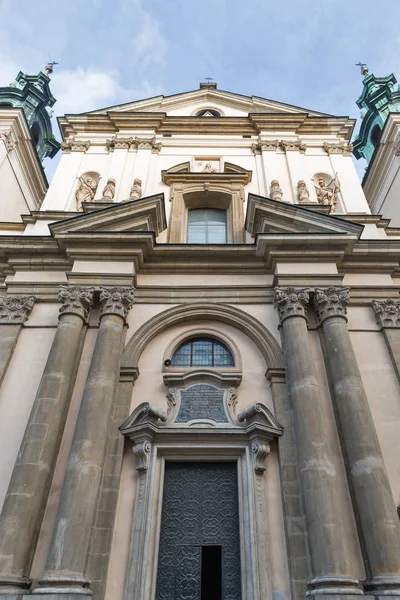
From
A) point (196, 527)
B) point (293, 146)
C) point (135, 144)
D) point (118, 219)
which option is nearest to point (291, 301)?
point (118, 219)

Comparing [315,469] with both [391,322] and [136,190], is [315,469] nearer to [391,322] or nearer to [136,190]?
[391,322]

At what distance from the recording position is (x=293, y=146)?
16656mm

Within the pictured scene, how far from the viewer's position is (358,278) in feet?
40.5

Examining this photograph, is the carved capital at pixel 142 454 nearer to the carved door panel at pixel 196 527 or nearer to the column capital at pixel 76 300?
the carved door panel at pixel 196 527

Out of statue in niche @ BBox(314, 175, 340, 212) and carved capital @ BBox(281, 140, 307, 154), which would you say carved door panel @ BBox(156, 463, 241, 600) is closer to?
statue in niche @ BBox(314, 175, 340, 212)

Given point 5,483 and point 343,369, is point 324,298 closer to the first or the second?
point 343,369

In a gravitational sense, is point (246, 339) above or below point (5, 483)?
above

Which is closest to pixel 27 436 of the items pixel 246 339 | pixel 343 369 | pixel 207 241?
pixel 246 339

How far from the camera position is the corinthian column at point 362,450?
303 inches

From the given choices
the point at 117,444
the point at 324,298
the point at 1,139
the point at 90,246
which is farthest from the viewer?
the point at 1,139

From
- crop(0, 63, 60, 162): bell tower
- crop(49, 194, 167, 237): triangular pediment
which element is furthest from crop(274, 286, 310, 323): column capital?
crop(0, 63, 60, 162): bell tower

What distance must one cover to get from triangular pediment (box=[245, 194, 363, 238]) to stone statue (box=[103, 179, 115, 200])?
14.6 feet

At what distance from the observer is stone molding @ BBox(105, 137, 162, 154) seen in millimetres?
16797

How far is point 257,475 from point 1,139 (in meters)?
17.3
